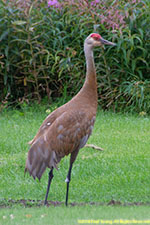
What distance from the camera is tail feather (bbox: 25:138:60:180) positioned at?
18.1ft

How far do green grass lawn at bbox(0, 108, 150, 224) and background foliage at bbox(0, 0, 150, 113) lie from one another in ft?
3.58

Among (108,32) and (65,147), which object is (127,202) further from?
(108,32)

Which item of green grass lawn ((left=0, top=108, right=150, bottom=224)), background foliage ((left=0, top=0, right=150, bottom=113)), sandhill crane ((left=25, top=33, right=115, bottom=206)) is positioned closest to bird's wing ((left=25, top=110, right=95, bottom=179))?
sandhill crane ((left=25, top=33, right=115, bottom=206))

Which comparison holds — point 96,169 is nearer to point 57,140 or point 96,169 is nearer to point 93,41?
point 57,140

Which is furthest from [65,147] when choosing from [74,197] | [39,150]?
[74,197]

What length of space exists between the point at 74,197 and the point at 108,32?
5.07m

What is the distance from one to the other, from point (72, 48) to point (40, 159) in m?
5.23

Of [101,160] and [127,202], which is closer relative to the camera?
[127,202]

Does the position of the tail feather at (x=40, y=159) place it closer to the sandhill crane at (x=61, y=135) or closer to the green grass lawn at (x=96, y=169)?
the sandhill crane at (x=61, y=135)

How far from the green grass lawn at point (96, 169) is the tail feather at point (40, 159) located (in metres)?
0.41

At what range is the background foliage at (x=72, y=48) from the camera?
33.5 feet

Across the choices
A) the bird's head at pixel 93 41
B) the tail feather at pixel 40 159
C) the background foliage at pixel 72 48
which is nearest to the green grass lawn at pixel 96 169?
the tail feather at pixel 40 159

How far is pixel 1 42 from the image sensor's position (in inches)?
416

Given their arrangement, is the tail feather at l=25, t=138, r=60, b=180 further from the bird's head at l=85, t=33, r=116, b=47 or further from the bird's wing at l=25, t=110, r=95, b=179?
the bird's head at l=85, t=33, r=116, b=47
